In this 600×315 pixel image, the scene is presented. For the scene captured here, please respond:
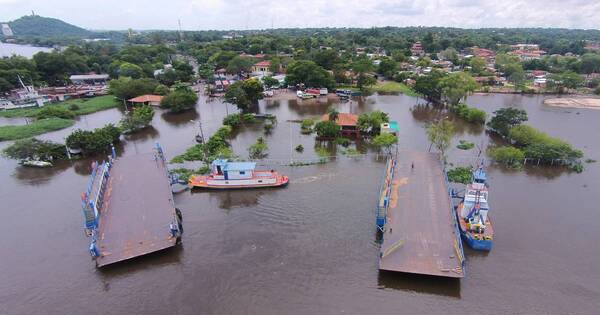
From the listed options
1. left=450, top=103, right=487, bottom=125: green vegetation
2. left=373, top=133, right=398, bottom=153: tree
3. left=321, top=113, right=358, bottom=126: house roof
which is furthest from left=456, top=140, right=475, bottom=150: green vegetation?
left=321, top=113, right=358, bottom=126: house roof

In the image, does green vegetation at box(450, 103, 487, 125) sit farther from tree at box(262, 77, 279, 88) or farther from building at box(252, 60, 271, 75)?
building at box(252, 60, 271, 75)

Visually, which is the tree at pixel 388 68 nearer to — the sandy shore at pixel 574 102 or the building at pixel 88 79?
the sandy shore at pixel 574 102

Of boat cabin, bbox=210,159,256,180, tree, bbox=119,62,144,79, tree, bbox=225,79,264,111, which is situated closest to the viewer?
boat cabin, bbox=210,159,256,180

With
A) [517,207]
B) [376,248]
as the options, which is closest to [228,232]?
[376,248]

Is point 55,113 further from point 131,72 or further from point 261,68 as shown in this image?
point 261,68

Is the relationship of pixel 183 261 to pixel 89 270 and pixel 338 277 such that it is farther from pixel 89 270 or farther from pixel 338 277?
pixel 338 277

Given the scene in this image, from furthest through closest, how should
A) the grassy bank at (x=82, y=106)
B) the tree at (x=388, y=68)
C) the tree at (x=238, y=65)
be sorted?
the tree at (x=388, y=68)
the tree at (x=238, y=65)
the grassy bank at (x=82, y=106)

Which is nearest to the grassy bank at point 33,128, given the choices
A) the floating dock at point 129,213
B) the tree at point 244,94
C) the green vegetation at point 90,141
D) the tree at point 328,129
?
the green vegetation at point 90,141
